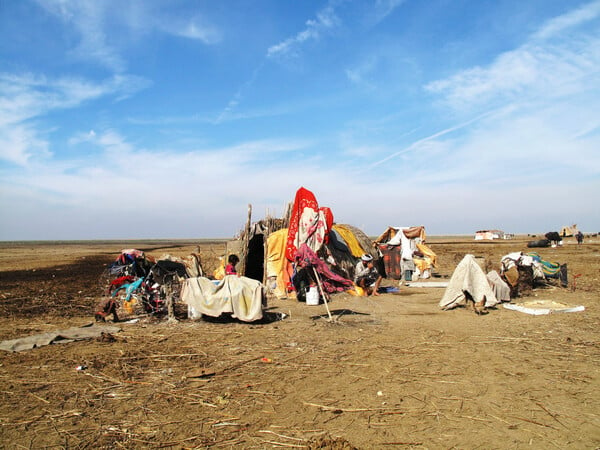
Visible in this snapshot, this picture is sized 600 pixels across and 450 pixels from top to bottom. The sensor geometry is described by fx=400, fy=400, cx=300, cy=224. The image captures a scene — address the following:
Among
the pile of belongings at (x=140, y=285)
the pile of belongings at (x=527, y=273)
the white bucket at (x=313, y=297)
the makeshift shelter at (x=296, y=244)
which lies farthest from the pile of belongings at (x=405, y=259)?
the pile of belongings at (x=140, y=285)

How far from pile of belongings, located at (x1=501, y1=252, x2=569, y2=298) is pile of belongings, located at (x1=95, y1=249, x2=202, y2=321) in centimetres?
836

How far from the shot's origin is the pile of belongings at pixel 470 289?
9023mm

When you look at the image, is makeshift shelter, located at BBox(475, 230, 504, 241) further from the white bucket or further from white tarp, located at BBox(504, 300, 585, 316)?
the white bucket

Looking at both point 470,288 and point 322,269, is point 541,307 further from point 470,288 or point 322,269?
point 322,269

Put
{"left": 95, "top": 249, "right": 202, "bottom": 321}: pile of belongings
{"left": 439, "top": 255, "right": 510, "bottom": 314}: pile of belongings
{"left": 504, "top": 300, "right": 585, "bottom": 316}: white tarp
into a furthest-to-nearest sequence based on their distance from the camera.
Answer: {"left": 439, "top": 255, "right": 510, "bottom": 314}: pile of belongings, {"left": 95, "top": 249, "right": 202, "bottom": 321}: pile of belongings, {"left": 504, "top": 300, "right": 585, "bottom": 316}: white tarp

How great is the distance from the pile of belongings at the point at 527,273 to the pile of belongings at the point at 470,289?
4.26 feet

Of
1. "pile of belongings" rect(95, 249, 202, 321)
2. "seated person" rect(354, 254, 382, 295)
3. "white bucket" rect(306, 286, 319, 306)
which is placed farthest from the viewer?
"seated person" rect(354, 254, 382, 295)

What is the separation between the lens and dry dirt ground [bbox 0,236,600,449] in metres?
3.67

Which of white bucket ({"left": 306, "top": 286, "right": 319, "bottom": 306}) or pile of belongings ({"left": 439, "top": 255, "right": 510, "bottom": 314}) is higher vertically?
pile of belongings ({"left": 439, "top": 255, "right": 510, "bottom": 314})

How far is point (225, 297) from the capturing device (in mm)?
8250

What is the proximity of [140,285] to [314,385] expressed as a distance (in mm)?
5525

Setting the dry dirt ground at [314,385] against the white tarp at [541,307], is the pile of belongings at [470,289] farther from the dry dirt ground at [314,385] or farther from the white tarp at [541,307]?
the dry dirt ground at [314,385]

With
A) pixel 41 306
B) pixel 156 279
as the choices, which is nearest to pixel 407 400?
pixel 156 279

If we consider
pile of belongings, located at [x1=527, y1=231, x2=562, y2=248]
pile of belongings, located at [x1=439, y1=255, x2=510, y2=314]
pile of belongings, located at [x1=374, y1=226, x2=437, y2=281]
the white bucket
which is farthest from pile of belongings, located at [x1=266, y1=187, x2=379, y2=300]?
pile of belongings, located at [x1=527, y1=231, x2=562, y2=248]
